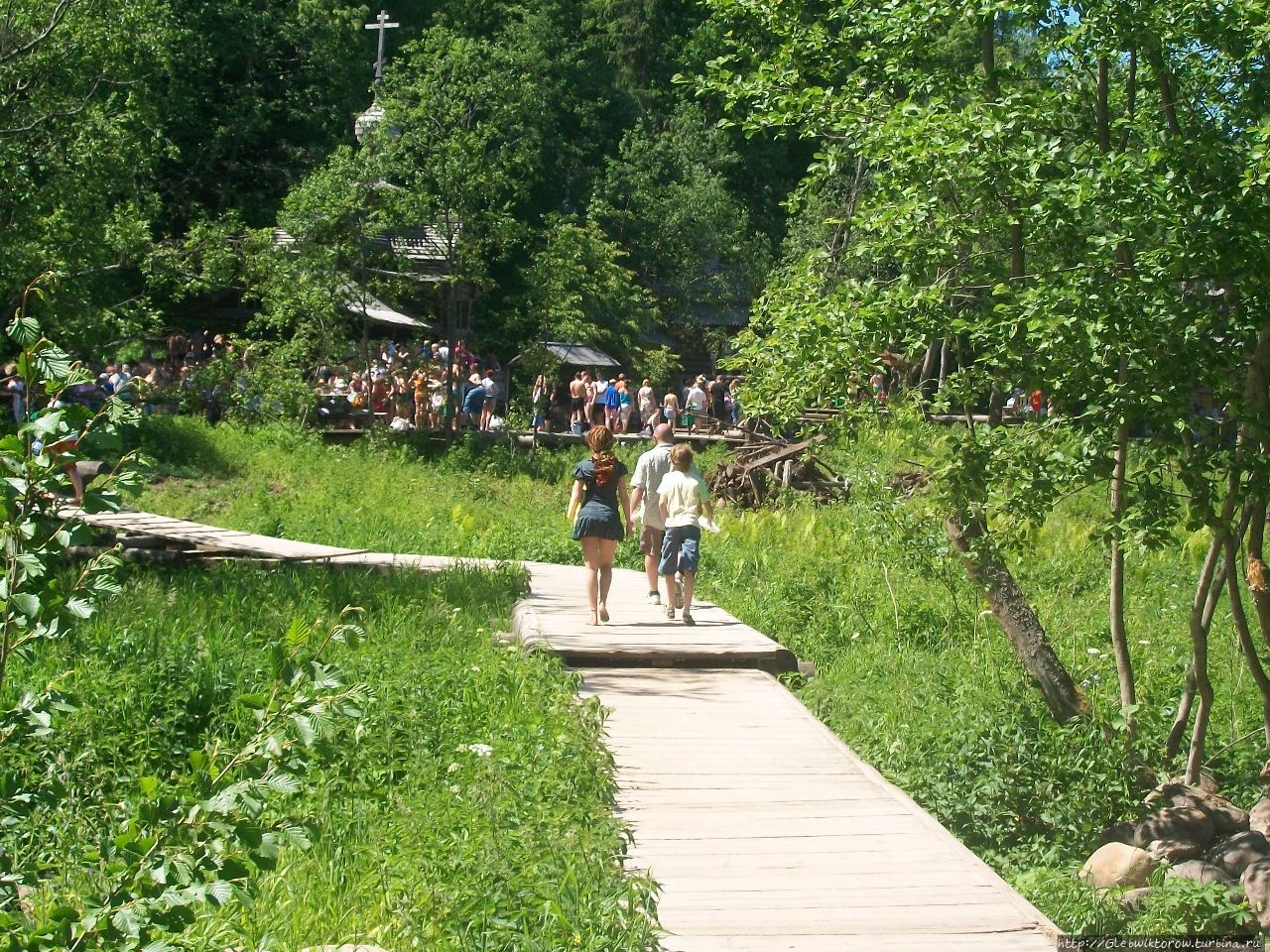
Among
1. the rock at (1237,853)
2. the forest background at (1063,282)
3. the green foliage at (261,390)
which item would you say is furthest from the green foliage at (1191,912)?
the green foliage at (261,390)

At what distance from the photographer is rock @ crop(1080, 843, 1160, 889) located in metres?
7.34

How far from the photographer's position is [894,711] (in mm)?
9953

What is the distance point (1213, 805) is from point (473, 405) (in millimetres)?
24495

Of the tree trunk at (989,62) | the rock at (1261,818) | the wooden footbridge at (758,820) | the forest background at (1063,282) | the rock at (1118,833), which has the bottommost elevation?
the rock at (1118,833)

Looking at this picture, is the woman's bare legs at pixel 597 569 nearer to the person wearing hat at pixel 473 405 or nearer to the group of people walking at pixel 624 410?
the person wearing hat at pixel 473 405

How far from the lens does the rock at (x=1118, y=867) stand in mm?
7344

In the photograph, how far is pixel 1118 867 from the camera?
24.4ft

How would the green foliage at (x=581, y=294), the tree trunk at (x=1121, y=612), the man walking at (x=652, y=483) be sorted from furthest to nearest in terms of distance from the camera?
1. the green foliage at (x=581, y=294)
2. the man walking at (x=652, y=483)
3. the tree trunk at (x=1121, y=612)

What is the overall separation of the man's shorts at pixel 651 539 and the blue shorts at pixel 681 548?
86 cm

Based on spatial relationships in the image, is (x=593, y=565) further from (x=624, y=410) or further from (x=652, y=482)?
(x=624, y=410)

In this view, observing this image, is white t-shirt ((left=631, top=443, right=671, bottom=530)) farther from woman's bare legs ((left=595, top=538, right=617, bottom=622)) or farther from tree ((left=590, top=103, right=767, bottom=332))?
tree ((left=590, top=103, right=767, bottom=332))

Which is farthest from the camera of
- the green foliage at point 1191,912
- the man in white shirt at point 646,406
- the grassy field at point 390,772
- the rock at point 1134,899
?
the man in white shirt at point 646,406

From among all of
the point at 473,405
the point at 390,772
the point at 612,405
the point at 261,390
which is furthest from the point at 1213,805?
the point at 612,405

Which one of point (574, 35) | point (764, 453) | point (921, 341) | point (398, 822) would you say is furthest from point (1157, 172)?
point (574, 35)
